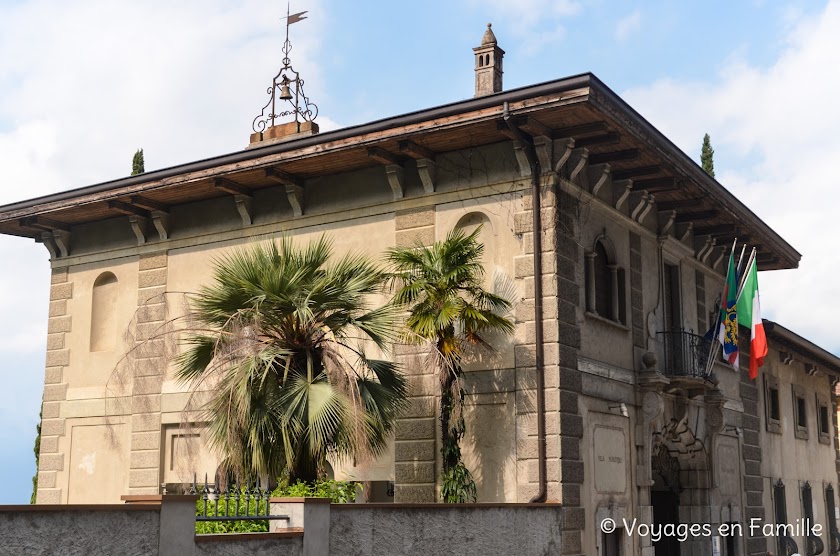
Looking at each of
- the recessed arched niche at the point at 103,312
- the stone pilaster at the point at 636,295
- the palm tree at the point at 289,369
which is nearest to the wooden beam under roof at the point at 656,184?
the stone pilaster at the point at 636,295

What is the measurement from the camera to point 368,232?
1953 cm

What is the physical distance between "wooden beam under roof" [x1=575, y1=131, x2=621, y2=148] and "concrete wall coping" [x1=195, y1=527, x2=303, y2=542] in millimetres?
8701

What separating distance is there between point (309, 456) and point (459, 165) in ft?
19.9

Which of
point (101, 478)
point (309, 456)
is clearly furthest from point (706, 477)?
point (101, 478)

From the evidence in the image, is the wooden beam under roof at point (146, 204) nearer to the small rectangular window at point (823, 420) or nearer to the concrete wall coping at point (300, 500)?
the concrete wall coping at point (300, 500)

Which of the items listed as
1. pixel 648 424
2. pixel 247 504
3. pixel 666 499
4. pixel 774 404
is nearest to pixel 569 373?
pixel 648 424

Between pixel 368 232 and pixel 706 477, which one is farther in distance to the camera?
pixel 706 477

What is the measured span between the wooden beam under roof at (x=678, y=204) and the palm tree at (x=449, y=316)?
19.7 feet

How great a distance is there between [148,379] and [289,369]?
6.61 metres

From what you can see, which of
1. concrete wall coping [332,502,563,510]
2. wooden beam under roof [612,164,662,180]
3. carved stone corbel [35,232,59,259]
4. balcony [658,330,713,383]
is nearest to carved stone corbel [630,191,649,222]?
wooden beam under roof [612,164,662,180]

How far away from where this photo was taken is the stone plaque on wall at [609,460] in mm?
18234

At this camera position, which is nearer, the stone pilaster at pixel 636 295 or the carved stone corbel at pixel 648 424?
the carved stone corbel at pixel 648 424

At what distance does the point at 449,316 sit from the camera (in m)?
16.5

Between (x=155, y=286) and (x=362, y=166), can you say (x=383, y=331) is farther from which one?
(x=155, y=286)
